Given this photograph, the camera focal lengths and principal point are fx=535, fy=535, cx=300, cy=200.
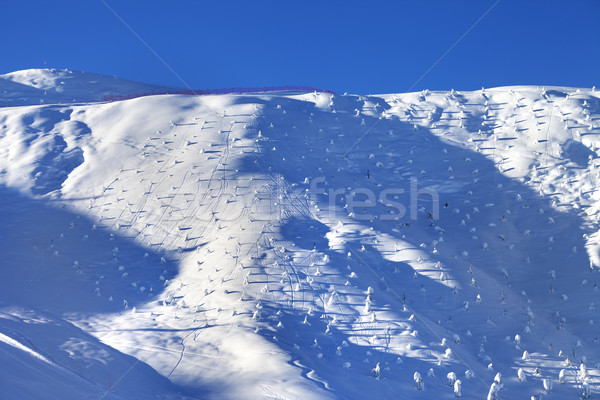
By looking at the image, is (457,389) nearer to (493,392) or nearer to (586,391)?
(493,392)

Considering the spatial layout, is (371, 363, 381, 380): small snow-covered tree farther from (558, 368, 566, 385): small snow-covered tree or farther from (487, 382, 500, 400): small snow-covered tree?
(558, 368, 566, 385): small snow-covered tree

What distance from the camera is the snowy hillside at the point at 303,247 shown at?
13883 mm

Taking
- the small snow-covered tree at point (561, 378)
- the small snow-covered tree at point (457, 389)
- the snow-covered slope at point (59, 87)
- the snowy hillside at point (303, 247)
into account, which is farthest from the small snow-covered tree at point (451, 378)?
the snow-covered slope at point (59, 87)

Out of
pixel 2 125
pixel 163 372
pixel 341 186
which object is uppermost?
pixel 2 125

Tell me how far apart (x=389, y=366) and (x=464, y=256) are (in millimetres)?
7674

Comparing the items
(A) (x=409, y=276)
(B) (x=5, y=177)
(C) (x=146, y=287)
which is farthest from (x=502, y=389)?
(B) (x=5, y=177)

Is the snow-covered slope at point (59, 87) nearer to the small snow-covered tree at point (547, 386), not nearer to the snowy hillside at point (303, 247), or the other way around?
the snowy hillside at point (303, 247)

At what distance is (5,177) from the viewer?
84.8 feet

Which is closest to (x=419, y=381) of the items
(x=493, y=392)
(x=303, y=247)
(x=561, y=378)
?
(x=493, y=392)

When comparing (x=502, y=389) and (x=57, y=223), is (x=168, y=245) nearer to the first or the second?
(x=57, y=223)

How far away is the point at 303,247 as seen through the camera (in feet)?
64.1

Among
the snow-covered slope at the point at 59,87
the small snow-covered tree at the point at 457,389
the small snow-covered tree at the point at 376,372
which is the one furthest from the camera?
the snow-covered slope at the point at 59,87

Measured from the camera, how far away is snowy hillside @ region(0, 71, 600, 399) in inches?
547

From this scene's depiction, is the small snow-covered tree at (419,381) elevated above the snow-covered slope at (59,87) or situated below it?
below
